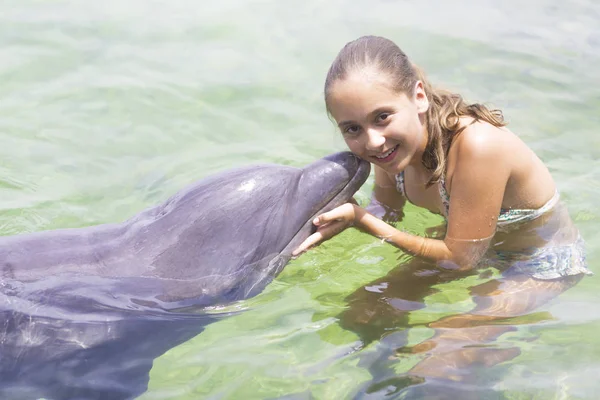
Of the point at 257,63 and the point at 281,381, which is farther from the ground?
the point at 257,63

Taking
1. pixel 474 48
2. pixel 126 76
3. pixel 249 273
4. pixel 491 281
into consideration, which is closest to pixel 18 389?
pixel 249 273

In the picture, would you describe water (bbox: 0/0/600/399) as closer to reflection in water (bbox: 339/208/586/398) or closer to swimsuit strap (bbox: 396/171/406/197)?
reflection in water (bbox: 339/208/586/398)

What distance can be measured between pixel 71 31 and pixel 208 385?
6.66 metres

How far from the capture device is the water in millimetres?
4672

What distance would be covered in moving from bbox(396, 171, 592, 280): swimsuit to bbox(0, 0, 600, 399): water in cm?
17

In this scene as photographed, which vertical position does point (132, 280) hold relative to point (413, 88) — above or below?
below

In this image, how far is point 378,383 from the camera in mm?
4438

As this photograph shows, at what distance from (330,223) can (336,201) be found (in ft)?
0.47

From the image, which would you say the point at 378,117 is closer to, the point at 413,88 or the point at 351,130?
the point at 351,130

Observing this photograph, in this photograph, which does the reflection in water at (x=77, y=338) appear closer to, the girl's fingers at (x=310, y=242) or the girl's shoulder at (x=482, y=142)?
the girl's fingers at (x=310, y=242)

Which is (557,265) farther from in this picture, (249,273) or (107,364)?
(107,364)

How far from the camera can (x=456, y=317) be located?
5105 millimetres

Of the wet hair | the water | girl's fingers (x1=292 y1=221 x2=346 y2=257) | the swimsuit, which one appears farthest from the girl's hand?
the swimsuit

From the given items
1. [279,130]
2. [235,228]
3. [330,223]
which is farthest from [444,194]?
[279,130]
